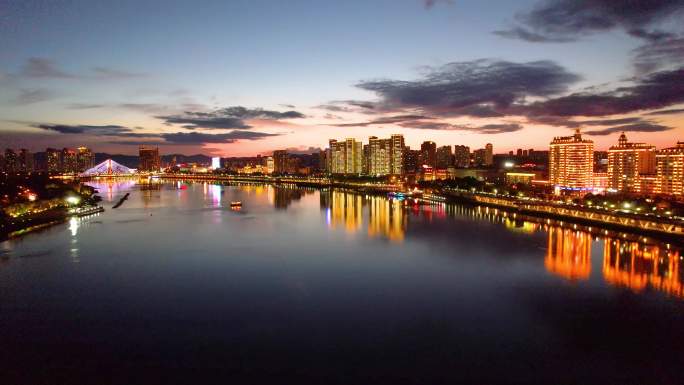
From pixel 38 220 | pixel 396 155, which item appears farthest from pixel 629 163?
pixel 38 220

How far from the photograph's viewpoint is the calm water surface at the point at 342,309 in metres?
3.70

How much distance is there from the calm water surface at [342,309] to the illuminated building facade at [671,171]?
1257 centimetres

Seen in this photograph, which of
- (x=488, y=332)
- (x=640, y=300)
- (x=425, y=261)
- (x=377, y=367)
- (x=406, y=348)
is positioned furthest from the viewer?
(x=425, y=261)

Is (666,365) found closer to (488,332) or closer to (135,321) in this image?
(488,332)

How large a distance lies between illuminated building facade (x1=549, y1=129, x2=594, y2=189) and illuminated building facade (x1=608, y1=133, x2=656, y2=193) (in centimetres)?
173

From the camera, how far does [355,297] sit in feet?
18.3

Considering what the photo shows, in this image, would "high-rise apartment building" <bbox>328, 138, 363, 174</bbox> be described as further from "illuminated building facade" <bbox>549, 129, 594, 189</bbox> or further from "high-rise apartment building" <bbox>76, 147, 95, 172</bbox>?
"high-rise apartment building" <bbox>76, 147, 95, 172</bbox>

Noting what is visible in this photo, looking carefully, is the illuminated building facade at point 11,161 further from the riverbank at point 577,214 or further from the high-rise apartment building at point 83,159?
the riverbank at point 577,214

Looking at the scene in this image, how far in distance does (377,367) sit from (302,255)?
4.58 metres

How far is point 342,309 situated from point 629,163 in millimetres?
24625

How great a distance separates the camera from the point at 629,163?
24484mm

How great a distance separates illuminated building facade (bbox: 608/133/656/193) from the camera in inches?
934

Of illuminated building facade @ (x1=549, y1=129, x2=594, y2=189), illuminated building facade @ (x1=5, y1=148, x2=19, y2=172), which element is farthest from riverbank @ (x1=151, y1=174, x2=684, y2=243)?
illuminated building facade @ (x1=5, y1=148, x2=19, y2=172)

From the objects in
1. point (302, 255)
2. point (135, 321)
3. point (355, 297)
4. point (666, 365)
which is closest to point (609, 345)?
point (666, 365)
